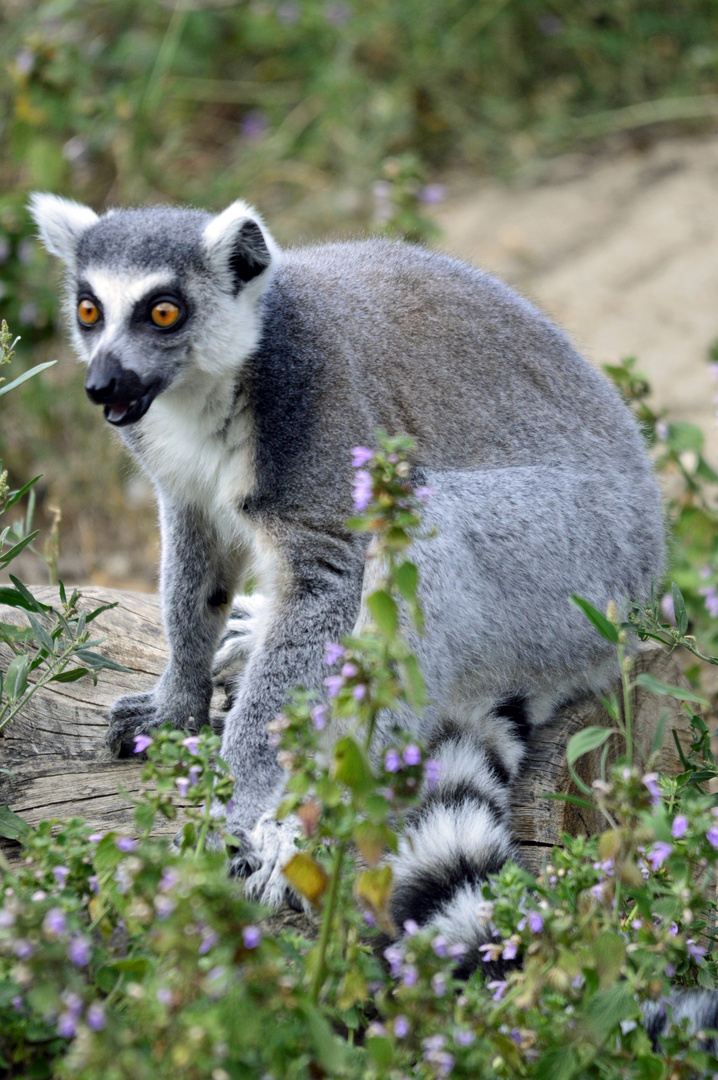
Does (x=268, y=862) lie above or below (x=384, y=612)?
below

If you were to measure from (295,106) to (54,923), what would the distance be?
8.16 m

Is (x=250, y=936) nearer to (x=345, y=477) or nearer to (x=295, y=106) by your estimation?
(x=345, y=477)

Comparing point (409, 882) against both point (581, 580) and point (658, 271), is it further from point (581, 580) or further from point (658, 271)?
point (658, 271)

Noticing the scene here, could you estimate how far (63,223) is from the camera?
290 cm

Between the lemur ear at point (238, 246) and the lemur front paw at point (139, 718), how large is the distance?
47.1 inches

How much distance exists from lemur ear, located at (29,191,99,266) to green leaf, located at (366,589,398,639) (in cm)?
182

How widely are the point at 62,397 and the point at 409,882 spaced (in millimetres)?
4478

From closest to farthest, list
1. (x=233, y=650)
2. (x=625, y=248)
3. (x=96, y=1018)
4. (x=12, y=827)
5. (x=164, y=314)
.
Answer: (x=96, y=1018)
(x=12, y=827)
(x=164, y=314)
(x=233, y=650)
(x=625, y=248)

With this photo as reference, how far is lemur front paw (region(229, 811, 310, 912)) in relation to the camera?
2.44 meters

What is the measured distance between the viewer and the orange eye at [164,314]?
263cm

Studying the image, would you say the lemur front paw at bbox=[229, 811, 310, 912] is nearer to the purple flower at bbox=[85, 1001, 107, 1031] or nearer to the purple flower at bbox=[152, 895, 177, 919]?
the purple flower at bbox=[152, 895, 177, 919]

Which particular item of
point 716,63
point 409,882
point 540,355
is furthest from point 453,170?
point 409,882

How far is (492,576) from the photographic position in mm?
2834

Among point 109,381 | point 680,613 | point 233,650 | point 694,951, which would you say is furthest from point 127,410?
point 694,951
